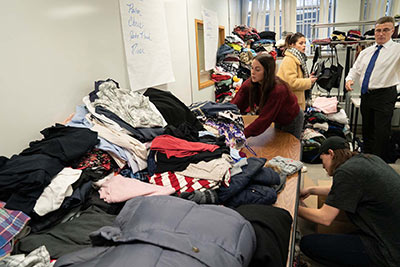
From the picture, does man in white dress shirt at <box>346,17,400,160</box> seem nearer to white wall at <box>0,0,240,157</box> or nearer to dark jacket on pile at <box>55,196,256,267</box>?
white wall at <box>0,0,240,157</box>

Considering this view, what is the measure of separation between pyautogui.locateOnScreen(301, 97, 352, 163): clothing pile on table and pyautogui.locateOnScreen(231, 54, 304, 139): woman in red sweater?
1104mm

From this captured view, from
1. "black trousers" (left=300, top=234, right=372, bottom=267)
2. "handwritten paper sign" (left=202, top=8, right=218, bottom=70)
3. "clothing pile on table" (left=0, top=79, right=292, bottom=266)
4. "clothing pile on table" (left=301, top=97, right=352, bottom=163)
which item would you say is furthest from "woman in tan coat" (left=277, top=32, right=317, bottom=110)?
"clothing pile on table" (left=0, top=79, right=292, bottom=266)

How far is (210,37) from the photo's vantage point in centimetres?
336

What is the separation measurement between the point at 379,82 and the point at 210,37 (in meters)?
1.92

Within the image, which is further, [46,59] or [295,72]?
[295,72]

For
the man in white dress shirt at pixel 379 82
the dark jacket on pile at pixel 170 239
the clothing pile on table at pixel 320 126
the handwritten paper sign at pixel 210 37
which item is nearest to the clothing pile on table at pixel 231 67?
the handwritten paper sign at pixel 210 37

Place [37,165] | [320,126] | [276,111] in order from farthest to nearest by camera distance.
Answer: [320,126]
[276,111]
[37,165]

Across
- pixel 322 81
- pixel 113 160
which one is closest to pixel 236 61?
pixel 322 81

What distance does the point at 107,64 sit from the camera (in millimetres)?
1672

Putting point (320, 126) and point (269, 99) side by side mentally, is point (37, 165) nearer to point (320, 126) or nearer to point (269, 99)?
point (269, 99)

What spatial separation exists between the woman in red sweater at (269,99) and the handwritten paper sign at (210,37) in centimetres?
125

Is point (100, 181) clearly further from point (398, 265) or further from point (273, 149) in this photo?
point (398, 265)

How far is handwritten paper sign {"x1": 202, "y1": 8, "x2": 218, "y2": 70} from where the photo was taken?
322 centimetres

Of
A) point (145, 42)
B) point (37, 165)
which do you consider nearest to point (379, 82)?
point (145, 42)
